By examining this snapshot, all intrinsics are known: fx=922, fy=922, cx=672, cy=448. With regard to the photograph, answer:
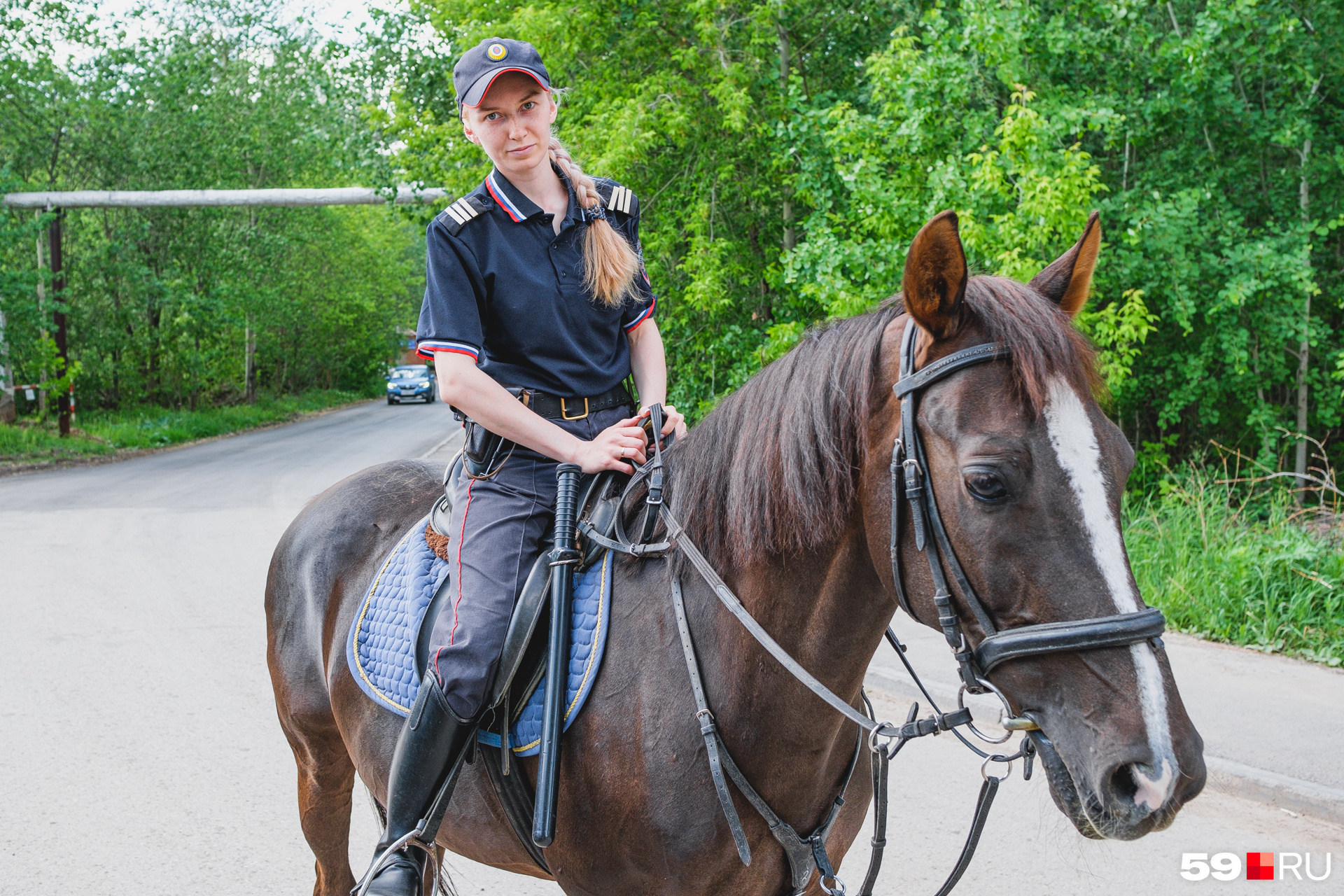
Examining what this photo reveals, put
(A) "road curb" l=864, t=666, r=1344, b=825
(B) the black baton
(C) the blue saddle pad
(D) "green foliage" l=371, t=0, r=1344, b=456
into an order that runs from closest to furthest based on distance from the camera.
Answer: (B) the black baton
(C) the blue saddle pad
(A) "road curb" l=864, t=666, r=1344, b=825
(D) "green foliage" l=371, t=0, r=1344, b=456

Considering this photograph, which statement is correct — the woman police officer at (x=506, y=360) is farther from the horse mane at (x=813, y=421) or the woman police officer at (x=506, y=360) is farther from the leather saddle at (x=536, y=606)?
the horse mane at (x=813, y=421)

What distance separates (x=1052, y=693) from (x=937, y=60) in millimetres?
8715

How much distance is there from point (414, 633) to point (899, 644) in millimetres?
1264

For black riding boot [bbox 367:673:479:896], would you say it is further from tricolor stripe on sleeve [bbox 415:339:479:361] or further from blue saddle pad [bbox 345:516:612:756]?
tricolor stripe on sleeve [bbox 415:339:479:361]

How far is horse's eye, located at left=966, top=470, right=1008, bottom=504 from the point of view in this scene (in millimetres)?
1539

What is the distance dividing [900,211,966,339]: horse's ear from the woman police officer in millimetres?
875

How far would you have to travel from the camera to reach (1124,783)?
4.70 ft

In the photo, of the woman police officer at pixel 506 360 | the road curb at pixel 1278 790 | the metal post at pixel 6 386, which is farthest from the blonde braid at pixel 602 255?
the metal post at pixel 6 386

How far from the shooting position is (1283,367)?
10219 millimetres

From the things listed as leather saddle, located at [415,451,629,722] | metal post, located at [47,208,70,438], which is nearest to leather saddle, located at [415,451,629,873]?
leather saddle, located at [415,451,629,722]

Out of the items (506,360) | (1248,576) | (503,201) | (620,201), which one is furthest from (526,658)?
(1248,576)

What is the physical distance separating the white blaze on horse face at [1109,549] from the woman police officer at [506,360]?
3.46ft

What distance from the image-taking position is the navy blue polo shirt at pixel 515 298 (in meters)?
2.24

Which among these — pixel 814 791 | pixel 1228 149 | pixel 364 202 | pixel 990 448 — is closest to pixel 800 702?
pixel 814 791
